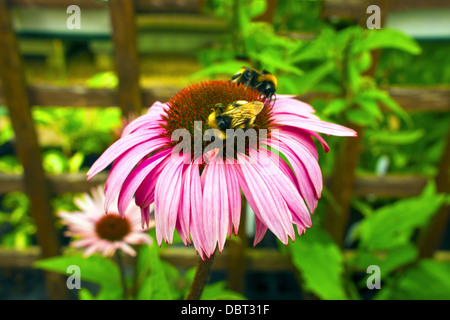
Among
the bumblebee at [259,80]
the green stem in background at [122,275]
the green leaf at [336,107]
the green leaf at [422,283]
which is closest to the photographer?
the bumblebee at [259,80]

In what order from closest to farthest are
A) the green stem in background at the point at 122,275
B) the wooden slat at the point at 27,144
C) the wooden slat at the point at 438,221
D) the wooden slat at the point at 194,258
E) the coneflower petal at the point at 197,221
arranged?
the coneflower petal at the point at 197,221 → the green stem in background at the point at 122,275 → the wooden slat at the point at 27,144 → the wooden slat at the point at 438,221 → the wooden slat at the point at 194,258

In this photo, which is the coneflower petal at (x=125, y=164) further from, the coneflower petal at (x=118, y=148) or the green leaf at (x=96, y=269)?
the green leaf at (x=96, y=269)

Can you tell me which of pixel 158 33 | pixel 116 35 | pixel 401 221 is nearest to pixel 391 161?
pixel 401 221

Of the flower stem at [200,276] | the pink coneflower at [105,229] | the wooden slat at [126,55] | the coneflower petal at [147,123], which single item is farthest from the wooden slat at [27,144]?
the flower stem at [200,276]

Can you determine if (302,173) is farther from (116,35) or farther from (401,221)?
(116,35)

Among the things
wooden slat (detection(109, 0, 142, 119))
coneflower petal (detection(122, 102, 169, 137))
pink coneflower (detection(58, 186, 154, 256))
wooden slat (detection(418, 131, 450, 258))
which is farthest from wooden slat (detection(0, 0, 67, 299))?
wooden slat (detection(418, 131, 450, 258))

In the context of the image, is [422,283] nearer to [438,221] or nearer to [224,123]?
[438,221]

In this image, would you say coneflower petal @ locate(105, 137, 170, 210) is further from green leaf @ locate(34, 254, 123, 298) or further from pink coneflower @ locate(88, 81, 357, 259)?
green leaf @ locate(34, 254, 123, 298)
